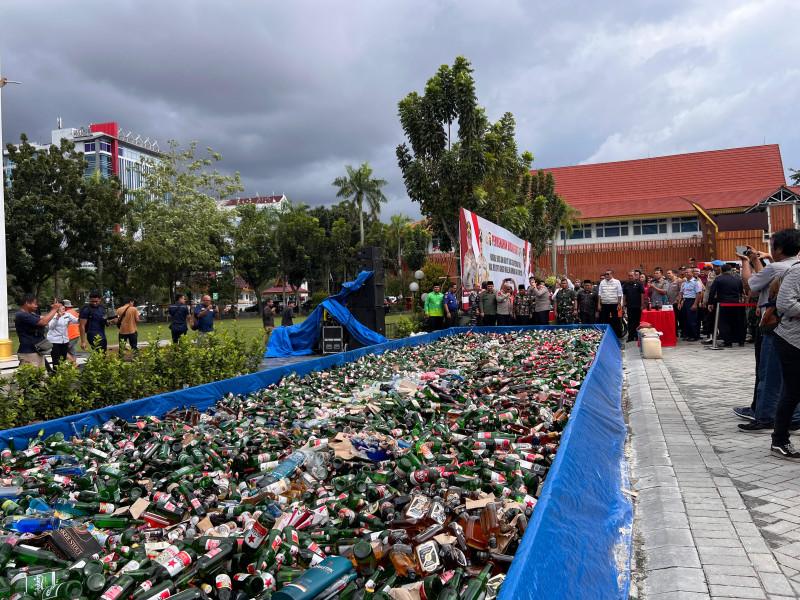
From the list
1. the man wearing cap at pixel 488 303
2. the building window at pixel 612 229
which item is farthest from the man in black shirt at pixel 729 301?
the building window at pixel 612 229

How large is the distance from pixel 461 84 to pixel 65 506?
17.8 m

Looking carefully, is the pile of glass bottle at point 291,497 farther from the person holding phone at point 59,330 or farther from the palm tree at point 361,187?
the palm tree at point 361,187

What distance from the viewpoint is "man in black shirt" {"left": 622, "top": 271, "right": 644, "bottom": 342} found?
12.5 meters

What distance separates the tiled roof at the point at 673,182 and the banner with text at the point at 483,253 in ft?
86.6

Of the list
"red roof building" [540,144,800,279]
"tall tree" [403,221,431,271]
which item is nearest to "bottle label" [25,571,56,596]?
"red roof building" [540,144,800,279]

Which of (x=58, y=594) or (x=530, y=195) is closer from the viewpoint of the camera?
(x=58, y=594)

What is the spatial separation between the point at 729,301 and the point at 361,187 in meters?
40.3

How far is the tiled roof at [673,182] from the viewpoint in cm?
3928

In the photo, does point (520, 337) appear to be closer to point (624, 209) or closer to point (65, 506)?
point (65, 506)

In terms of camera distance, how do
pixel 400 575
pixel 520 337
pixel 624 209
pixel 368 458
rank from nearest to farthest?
pixel 400 575 < pixel 368 458 < pixel 520 337 < pixel 624 209

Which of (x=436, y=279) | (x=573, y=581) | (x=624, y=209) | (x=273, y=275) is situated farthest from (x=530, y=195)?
(x=573, y=581)

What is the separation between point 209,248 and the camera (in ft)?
112

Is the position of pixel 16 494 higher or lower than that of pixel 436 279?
lower

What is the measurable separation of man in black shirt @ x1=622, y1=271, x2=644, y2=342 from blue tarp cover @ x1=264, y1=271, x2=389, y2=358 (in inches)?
225
